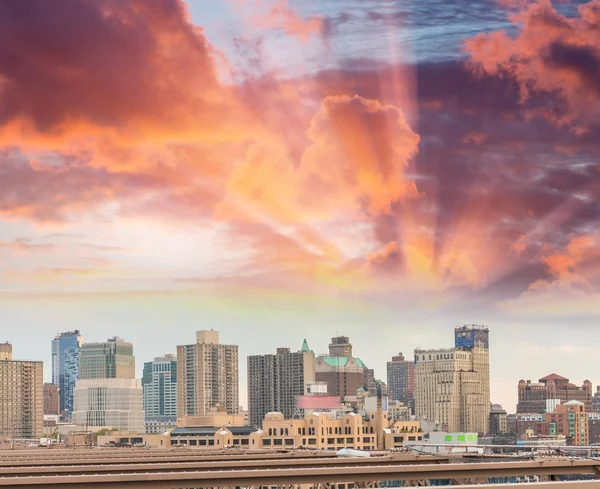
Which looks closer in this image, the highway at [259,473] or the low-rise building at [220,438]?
the highway at [259,473]

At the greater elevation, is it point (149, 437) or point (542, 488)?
point (542, 488)

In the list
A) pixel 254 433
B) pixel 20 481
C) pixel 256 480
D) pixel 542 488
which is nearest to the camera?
pixel 542 488

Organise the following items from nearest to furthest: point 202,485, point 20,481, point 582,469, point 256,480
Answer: point 20,481 < point 202,485 < point 256,480 < point 582,469

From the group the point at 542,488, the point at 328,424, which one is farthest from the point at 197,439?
the point at 542,488

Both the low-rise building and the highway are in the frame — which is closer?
the highway

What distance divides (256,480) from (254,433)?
6101 inches

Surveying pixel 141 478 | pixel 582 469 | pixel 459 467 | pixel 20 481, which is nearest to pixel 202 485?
pixel 141 478

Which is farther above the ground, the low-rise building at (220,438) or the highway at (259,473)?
the highway at (259,473)

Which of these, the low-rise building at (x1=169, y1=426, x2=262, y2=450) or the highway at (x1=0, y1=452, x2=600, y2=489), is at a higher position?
the highway at (x1=0, y1=452, x2=600, y2=489)

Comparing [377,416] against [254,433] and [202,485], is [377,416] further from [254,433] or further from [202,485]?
[202,485]

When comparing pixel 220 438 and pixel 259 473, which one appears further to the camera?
pixel 220 438

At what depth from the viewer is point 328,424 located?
193750mm

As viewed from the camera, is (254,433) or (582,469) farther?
(254,433)

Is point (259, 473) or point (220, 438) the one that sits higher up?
point (259, 473)
